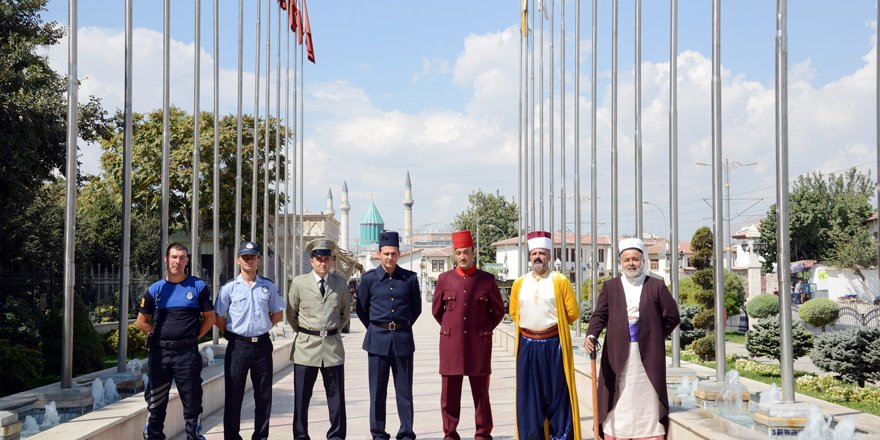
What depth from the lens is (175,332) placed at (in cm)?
789

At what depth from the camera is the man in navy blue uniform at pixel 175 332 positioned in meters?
7.91

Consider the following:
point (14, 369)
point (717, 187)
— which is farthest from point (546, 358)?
point (14, 369)

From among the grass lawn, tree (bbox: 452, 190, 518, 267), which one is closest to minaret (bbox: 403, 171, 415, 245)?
tree (bbox: 452, 190, 518, 267)

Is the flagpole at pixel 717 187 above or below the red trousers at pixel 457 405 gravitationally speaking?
above

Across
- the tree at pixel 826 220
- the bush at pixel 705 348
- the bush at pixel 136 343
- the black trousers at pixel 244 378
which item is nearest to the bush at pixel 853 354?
the bush at pixel 705 348

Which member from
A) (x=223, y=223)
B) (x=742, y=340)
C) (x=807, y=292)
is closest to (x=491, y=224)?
(x=807, y=292)

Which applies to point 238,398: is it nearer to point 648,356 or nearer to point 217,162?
point 648,356

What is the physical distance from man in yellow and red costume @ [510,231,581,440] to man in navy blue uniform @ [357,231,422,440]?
3.34 feet

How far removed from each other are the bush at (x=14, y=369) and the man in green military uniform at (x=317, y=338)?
26.4 feet

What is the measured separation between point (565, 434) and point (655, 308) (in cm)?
136

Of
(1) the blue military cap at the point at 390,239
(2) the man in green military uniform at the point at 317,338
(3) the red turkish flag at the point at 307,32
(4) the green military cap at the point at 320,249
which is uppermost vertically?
(3) the red turkish flag at the point at 307,32

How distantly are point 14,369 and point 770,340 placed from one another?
12.9m

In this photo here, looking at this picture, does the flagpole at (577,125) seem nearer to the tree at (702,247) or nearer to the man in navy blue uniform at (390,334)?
the tree at (702,247)

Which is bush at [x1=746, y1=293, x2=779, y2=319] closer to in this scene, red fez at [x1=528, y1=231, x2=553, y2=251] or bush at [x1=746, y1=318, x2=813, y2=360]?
bush at [x1=746, y1=318, x2=813, y2=360]
